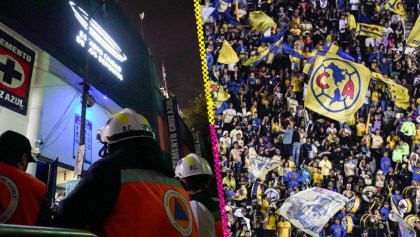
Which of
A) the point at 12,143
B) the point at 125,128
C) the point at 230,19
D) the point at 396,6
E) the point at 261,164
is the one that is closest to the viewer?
the point at 125,128

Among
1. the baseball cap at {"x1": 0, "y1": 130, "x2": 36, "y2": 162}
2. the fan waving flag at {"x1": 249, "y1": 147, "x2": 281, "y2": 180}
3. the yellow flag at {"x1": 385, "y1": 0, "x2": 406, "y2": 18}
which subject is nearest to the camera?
the baseball cap at {"x1": 0, "y1": 130, "x2": 36, "y2": 162}

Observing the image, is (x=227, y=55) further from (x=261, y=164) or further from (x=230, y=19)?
(x=261, y=164)

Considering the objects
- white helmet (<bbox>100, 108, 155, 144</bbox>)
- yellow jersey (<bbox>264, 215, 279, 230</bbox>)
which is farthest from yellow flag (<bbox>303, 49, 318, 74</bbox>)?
white helmet (<bbox>100, 108, 155, 144</bbox>)

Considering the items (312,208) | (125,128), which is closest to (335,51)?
(312,208)

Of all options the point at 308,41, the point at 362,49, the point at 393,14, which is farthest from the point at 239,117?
the point at 393,14

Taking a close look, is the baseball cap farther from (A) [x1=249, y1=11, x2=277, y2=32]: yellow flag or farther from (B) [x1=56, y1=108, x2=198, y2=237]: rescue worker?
(A) [x1=249, y1=11, x2=277, y2=32]: yellow flag

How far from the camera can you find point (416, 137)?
5.30 meters

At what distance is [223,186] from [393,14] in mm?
3165

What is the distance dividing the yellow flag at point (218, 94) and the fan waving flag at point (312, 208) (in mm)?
1356

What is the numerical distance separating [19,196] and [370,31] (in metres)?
5.02

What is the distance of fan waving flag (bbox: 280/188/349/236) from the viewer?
4848mm

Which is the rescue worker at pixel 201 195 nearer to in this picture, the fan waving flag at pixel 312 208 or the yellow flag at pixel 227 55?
the yellow flag at pixel 227 55

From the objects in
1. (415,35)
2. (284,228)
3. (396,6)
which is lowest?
(284,228)

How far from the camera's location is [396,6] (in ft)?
18.4
